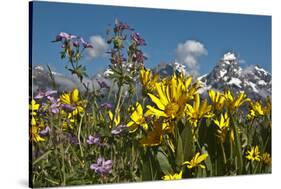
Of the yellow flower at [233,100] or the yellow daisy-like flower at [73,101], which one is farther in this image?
the yellow flower at [233,100]

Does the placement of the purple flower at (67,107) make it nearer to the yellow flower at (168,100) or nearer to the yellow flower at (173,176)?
the yellow flower at (168,100)

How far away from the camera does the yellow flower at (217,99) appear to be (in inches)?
176

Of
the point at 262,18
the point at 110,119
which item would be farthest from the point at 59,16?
the point at 262,18

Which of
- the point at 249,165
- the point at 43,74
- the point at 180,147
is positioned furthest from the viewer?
the point at 249,165

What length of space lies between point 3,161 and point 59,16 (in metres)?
0.81

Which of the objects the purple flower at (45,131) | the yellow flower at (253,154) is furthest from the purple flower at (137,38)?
the yellow flower at (253,154)

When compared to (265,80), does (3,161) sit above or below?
below

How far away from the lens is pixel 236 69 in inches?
181

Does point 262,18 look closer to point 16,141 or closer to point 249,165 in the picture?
point 249,165

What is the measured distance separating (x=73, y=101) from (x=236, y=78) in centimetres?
108

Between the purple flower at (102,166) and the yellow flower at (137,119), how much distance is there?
0.77 feet

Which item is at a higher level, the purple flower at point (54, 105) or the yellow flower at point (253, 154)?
the purple flower at point (54, 105)

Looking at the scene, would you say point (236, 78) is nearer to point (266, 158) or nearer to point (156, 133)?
point (266, 158)

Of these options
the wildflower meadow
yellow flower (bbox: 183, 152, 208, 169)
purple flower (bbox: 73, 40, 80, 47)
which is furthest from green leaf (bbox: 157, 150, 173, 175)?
purple flower (bbox: 73, 40, 80, 47)
